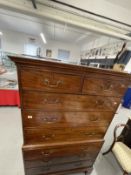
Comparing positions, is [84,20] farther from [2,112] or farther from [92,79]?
[2,112]

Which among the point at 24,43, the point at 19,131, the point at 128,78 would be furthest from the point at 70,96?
the point at 24,43

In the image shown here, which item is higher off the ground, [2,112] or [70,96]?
[70,96]

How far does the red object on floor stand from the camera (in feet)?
10.2

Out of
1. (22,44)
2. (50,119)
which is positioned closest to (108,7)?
(50,119)

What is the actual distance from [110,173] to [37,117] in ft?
5.33

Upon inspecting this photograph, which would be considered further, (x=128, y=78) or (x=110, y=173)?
(x=110, y=173)

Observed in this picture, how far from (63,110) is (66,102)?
90 millimetres

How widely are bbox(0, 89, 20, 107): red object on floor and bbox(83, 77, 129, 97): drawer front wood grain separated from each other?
8.68 ft

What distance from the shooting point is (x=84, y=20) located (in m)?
Answer: 3.37

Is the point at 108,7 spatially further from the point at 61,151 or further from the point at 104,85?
the point at 61,151

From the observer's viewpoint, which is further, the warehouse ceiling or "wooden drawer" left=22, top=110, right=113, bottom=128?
the warehouse ceiling

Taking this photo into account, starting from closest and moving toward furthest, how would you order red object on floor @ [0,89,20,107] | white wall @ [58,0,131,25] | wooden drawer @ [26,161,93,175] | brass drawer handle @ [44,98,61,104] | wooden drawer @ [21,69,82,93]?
wooden drawer @ [21,69,82,93] < brass drawer handle @ [44,98,61,104] < wooden drawer @ [26,161,93,175] < white wall @ [58,0,131,25] < red object on floor @ [0,89,20,107]

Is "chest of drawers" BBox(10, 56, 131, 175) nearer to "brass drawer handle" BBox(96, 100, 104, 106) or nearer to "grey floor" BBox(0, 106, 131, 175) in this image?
"brass drawer handle" BBox(96, 100, 104, 106)

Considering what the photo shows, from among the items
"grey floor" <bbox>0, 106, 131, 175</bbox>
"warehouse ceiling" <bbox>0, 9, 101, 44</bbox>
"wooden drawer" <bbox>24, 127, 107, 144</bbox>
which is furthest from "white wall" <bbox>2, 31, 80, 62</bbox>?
"wooden drawer" <bbox>24, 127, 107, 144</bbox>
